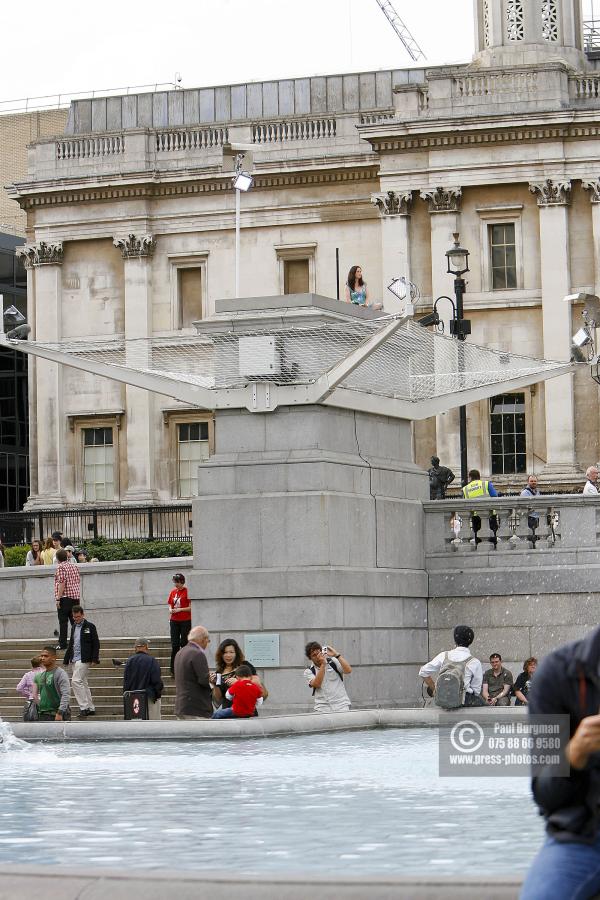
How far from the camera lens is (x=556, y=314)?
54.2 m

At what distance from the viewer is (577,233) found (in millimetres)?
55219

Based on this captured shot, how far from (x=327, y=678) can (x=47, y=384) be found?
137 ft

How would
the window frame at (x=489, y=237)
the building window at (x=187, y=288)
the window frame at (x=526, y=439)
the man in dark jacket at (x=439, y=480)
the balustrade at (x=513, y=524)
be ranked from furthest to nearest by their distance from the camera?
the building window at (x=187, y=288) < the window frame at (x=489, y=237) < the window frame at (x=526, y=439) < the man in dark jacket at (x=439, y=480) < the balustrade at (x=513, y=524)

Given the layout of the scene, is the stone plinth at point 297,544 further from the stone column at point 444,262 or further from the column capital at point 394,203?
the column capital at point 394,203

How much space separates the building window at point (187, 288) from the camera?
196 feet

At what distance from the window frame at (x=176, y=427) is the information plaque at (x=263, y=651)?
122ft

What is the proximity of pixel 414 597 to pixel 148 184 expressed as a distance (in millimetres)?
37553

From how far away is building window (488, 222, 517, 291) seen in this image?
55.6 meters

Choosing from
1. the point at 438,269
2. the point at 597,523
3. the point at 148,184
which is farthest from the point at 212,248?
the point at 597,523

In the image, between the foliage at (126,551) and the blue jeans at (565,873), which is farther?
the foliage at (126,551)

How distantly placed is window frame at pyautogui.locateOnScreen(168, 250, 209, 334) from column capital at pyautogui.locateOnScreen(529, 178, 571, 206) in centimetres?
1104

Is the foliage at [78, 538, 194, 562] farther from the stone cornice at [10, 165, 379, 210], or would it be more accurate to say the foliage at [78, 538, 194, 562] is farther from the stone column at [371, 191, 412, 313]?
the stone cornice at [10, 165, 379, 210]

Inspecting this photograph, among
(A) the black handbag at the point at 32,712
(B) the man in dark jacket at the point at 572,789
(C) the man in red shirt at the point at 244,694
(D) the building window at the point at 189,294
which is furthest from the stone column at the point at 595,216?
(B) the man in dark jacket at the point at 572,789

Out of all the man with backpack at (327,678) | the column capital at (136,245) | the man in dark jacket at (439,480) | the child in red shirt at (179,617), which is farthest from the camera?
the column capital at (136,245)
